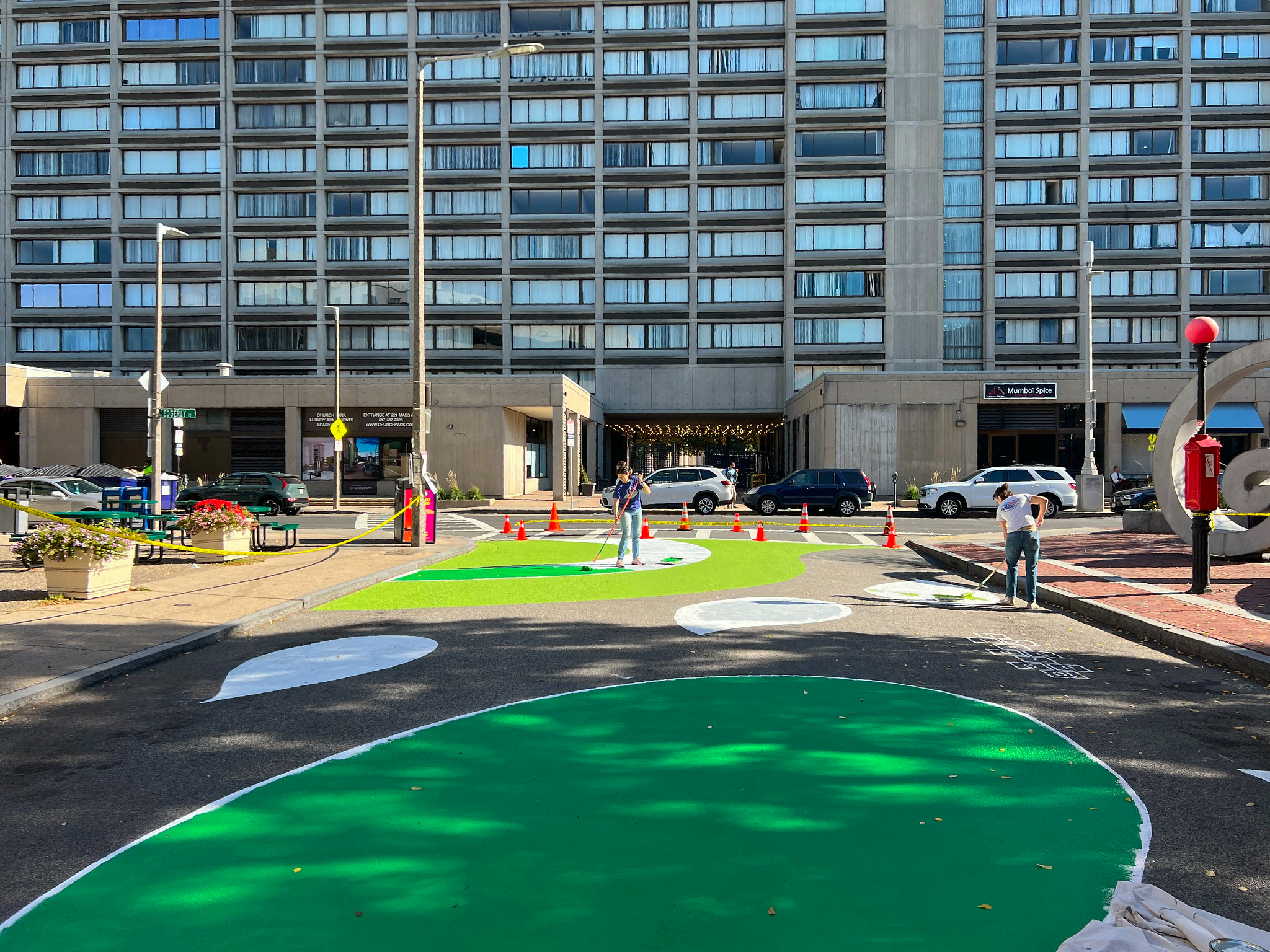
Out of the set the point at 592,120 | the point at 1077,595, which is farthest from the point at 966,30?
the point at 1077,595

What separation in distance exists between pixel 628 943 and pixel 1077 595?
966 cm

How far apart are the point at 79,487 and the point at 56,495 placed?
861mm

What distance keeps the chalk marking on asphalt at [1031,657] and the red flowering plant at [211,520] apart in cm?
1184

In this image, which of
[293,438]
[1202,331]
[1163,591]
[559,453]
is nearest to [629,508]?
[1163,591]

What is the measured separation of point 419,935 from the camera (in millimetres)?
3305

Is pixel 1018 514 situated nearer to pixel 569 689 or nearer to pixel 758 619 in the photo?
pixel 758 619

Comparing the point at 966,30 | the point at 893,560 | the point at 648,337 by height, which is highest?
the point at 966,30

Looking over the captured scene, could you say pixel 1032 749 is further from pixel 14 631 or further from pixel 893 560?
pixel 893 560

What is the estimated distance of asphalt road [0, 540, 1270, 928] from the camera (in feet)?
13.9

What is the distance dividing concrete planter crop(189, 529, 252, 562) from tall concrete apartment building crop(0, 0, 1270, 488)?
40.4 meters

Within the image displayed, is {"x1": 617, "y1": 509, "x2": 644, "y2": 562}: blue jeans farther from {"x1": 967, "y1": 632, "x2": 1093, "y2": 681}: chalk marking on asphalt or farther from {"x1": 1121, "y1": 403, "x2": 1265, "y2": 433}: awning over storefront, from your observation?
{"x1": 1121, "y1": 403, "x2": 1265, "y2": 433}: awning over storefront

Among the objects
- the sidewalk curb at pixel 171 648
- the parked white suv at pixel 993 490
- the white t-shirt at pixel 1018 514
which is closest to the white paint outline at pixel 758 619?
the white t-shirt at pixel 1018 514

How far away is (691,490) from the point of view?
99.2 ft

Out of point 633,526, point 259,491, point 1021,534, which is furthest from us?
point 259,491
